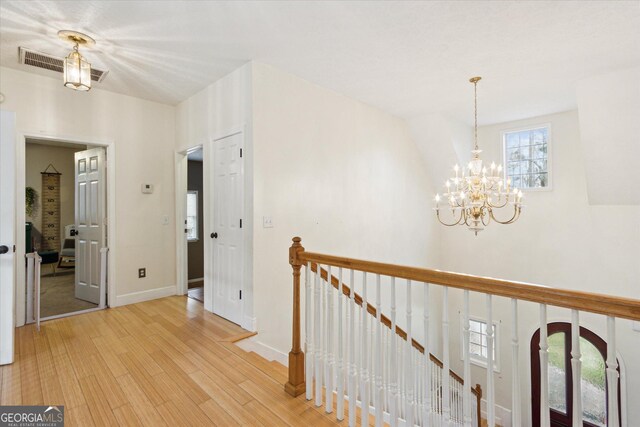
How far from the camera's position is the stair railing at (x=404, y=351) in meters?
1.14

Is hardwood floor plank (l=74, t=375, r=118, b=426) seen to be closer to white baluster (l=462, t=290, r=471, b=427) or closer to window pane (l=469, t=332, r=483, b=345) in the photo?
white baluster (l=462, t=290, r=471, b=427)

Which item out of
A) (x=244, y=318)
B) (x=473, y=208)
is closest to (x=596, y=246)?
(x=473, y=208)

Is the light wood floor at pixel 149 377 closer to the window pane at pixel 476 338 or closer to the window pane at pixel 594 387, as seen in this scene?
the window pane at pixel 476 338

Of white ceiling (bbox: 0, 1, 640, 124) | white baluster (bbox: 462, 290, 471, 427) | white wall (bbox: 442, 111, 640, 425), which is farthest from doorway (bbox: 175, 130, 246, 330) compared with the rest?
white wall (bbox: 442, 111, 640, 425)

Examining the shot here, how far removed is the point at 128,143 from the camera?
402cm

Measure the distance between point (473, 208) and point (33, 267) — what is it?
16.2 ft

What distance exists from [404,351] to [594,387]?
4914mm

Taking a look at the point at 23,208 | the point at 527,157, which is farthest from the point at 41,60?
the point at 527,157

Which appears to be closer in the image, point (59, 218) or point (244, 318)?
point (244, 318)

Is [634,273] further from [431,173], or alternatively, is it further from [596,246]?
[431,173]

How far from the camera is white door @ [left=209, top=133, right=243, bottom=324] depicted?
11.0 feet

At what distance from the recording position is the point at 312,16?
2.49 metres

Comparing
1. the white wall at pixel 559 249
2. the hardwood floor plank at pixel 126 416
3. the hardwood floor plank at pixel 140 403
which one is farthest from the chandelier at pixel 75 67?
the white wall at pixel 559 249

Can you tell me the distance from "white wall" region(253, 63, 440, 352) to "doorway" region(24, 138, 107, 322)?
2186mm
